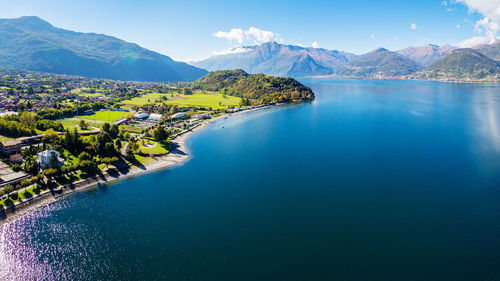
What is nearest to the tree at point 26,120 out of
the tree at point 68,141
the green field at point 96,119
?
the green field at point 96,119

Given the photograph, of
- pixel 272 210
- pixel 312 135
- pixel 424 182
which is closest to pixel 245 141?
pixel 312 135

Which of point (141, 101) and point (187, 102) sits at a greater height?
point (141, 101)

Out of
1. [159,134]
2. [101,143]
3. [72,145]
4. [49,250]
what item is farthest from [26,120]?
[49,250]

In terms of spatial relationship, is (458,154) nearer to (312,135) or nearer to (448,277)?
(312,135)

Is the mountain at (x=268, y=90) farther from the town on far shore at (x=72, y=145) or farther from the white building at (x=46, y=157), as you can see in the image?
the white building at (x=46, y=157)

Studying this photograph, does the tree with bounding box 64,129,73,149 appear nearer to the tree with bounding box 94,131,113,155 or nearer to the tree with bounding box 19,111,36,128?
the tree with bounding box 94,131,113,155

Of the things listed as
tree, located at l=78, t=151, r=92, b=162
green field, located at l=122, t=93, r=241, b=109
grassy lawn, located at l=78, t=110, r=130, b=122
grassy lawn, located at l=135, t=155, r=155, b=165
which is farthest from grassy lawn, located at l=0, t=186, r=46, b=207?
green field, located at l=122, t=93, r=241, b=109

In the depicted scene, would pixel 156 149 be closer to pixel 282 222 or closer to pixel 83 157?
pixel 83 157
